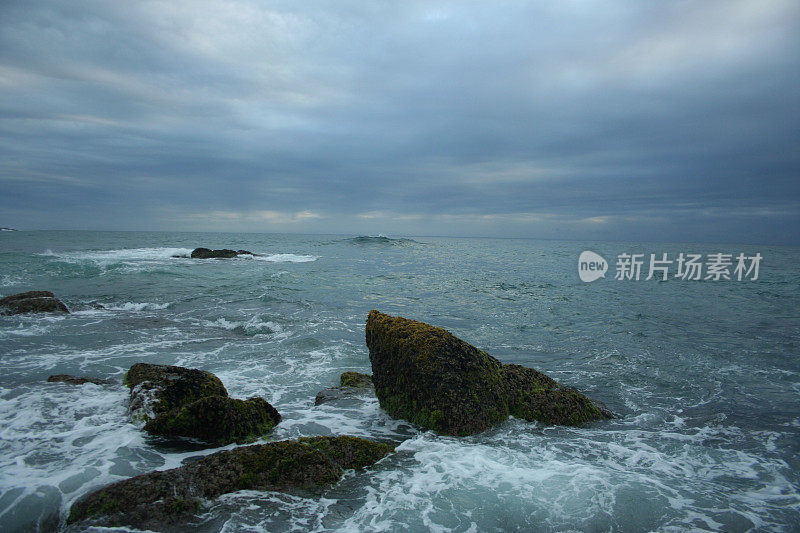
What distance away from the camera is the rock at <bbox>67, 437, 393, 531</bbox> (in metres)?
3.54

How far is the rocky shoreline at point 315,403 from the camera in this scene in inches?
146

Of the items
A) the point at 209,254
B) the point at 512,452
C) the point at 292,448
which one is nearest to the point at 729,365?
the point at 512,452

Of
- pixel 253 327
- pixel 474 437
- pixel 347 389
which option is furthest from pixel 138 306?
pixel 474 437

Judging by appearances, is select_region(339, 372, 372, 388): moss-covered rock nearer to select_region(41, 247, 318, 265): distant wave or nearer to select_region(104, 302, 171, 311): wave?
select_region(104, 302, 171, 311): wave

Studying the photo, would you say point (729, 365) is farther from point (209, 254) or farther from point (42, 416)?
point (209, 254)

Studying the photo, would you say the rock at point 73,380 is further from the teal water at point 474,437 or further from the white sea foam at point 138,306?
the white sea foam at point 138,306

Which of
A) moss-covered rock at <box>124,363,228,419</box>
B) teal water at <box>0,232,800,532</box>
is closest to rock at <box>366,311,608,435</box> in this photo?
teal water at <box>0,232,800,532</box>

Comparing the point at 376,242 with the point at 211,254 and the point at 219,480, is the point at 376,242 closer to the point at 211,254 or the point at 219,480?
the point at 211,254

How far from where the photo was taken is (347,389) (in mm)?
7832

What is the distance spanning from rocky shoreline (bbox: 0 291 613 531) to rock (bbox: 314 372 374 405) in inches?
1.4

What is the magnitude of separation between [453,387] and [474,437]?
72 centimetres

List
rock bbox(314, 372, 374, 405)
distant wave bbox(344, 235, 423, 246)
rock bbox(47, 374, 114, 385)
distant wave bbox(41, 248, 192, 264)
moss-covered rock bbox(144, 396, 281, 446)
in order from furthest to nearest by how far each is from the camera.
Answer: distant wave bbox(344, 235, 423, 246), distant wave bbox(41, 248, 192, 264), rock bbox(314, 372, 374, 405), rock bbox(47, 374, 114, 385), moss-covered rock bbox(144, 396, 281, 446)

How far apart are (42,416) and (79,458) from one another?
1.83m

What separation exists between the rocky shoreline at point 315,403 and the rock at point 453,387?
0.02 meters
